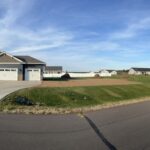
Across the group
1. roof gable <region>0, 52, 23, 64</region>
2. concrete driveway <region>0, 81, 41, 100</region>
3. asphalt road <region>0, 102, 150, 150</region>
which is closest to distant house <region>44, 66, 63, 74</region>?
roof gable <region>0, 52, 23, 64</region>

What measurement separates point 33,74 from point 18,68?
108 inches

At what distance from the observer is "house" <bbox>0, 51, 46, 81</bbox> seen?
155ft

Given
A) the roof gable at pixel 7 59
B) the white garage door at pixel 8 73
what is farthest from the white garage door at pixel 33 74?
the roof gable at pixel 7 59

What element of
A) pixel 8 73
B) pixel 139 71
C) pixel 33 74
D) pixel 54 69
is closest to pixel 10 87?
pixel 8 73

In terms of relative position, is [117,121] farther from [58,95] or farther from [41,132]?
[58,95]

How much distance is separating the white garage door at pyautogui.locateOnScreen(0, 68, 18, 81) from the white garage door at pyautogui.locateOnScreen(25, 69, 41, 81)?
193 centimetres

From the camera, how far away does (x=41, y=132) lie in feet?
38.7

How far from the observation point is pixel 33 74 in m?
48.6

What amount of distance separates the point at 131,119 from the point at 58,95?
41.3ft

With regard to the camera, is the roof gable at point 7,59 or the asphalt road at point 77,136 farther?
the roof gable at point 7,59

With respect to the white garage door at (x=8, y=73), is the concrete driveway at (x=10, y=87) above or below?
below

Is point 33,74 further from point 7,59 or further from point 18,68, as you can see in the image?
point 7,59

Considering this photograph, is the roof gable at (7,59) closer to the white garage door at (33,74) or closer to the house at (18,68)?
the house at (18,68)

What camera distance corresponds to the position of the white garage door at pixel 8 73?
1858 inches
